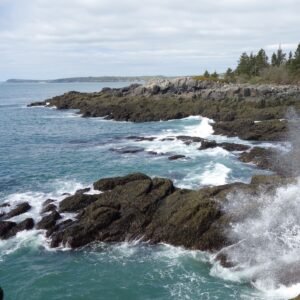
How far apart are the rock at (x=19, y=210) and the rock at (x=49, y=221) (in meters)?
2.47

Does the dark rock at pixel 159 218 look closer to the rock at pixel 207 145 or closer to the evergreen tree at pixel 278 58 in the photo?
the rock at pixel 207 145

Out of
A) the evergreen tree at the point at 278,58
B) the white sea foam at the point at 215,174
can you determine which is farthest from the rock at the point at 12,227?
the evergreen tree at the point at 278,58

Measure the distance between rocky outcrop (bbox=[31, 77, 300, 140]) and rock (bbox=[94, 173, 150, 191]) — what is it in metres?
23.6

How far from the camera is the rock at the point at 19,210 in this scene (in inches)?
1075

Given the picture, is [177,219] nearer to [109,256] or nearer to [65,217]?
[109,256]

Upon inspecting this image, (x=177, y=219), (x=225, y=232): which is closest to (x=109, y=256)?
(x=177, y=219)

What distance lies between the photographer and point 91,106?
8844cm

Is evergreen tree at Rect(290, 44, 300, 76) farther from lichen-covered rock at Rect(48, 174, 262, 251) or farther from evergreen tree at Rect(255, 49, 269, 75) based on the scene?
lichen-covered rock at Rect(48, 174, 262, 251)

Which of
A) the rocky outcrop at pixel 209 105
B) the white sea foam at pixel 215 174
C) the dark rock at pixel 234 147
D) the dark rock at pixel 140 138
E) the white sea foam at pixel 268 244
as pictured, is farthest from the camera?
the rocky outcrop at pixel 209 105

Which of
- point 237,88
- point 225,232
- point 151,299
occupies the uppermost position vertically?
point 237,88

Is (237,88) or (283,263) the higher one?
(237,88)

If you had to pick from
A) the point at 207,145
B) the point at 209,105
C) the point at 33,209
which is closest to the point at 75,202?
the point at 33,209

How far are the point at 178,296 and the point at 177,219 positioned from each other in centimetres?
574

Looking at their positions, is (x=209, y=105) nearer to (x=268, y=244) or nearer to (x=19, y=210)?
(x=19, y=210)
